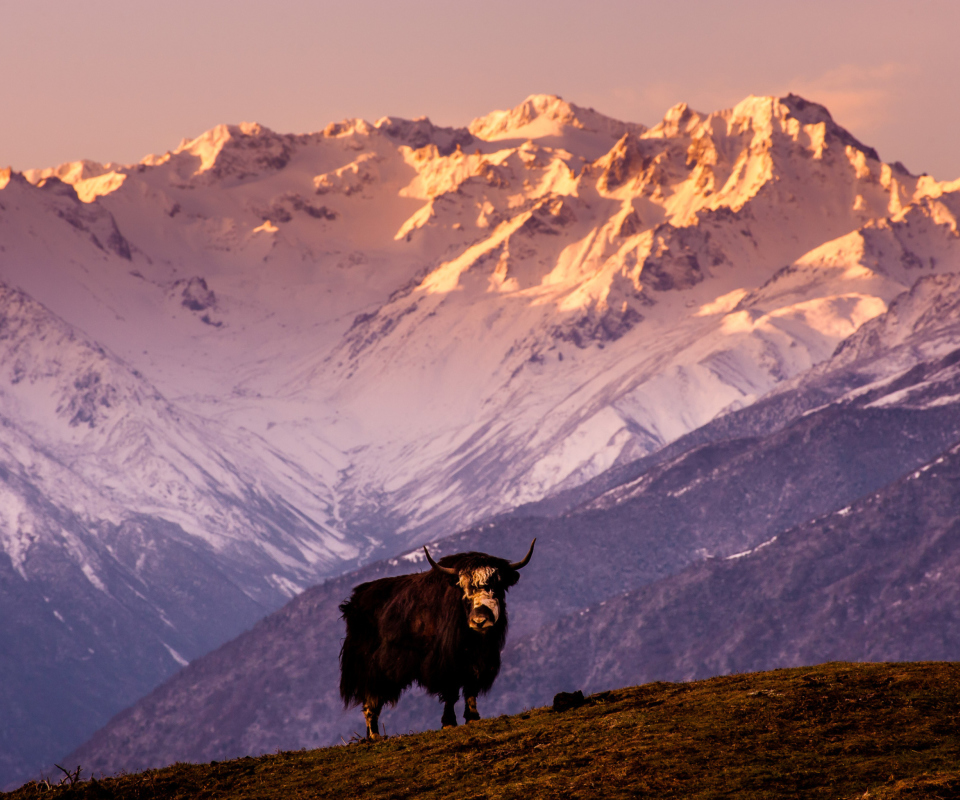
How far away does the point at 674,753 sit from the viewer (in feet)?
99.9

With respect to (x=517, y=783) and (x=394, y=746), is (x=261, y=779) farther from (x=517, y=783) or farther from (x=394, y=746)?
(x=517, y=783)

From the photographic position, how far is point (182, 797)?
33719 millimetres

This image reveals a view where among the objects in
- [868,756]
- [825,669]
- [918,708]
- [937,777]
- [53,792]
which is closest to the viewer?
[937,777]

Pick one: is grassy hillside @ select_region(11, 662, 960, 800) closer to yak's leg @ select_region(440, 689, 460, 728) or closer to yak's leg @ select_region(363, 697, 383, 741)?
yak's leg @ select_region(440, 689, 460, 728)

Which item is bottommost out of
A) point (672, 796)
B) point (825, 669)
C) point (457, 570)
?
point (672, 796)

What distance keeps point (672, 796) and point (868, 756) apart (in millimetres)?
3640

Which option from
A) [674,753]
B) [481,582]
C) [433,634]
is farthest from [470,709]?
[674,753]

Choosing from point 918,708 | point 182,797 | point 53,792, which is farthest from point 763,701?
point 53,792

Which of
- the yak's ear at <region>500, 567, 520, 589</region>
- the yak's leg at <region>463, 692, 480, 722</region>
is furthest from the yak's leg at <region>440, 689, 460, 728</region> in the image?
the yak's ear at <region>500, 567, 520, 589</region>

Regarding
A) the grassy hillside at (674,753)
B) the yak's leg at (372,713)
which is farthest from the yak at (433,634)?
the grassy hillside at (674,753)

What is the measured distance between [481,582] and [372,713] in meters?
5.49

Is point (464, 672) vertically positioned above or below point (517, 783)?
above

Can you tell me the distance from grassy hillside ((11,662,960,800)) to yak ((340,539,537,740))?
6.68 ft

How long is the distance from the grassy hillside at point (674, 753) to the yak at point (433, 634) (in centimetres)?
204
